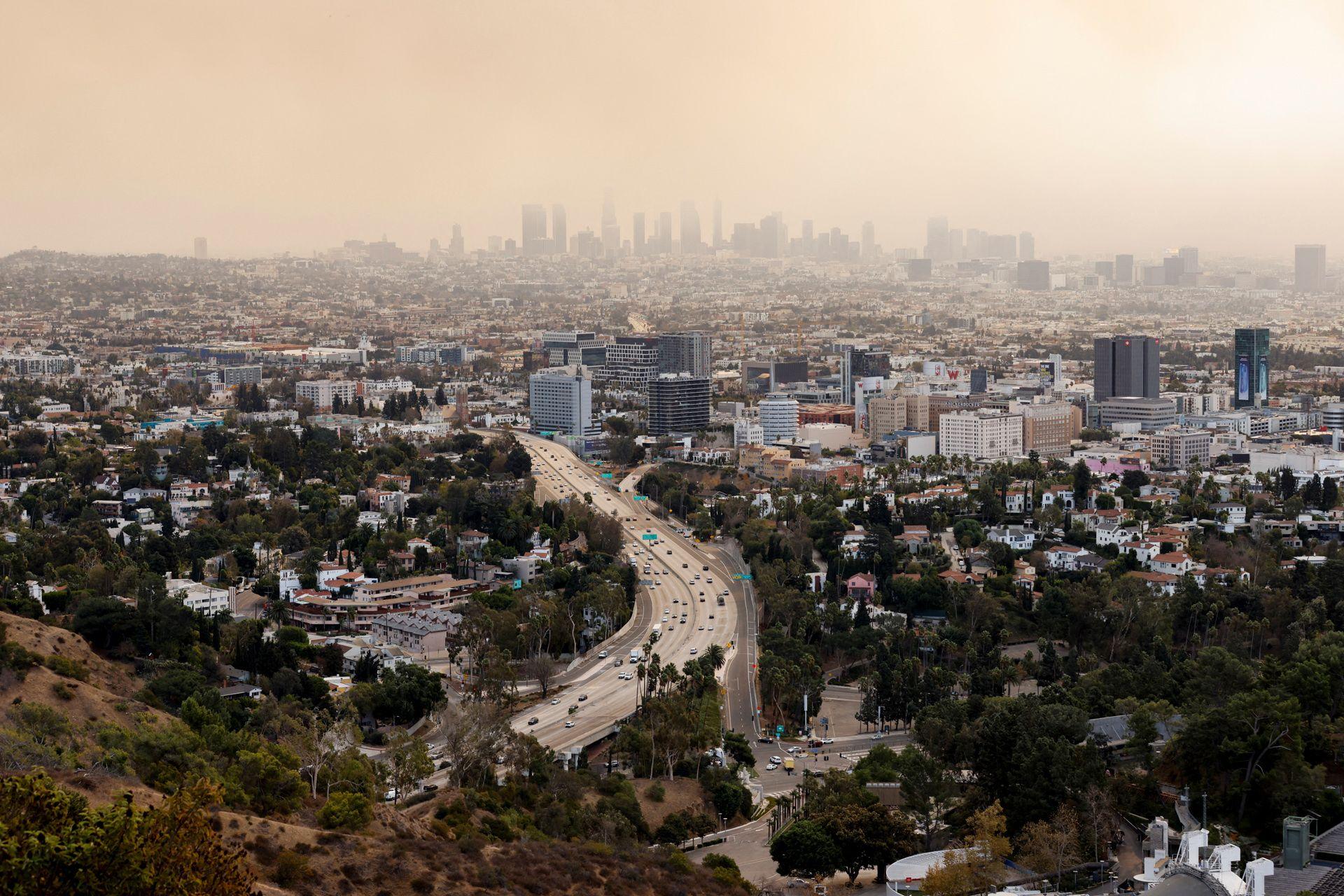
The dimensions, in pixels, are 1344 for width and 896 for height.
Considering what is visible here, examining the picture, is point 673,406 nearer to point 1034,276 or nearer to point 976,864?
point 976,864

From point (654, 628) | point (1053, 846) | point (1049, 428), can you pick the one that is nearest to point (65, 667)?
point (1053, 846)

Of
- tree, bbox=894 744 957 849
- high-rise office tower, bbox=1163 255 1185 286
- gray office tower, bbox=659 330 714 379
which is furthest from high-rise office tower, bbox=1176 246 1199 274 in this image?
tree, bbox=894 744 957 849

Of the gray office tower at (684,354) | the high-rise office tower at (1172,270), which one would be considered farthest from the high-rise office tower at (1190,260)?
the gray office tower at (684,354)

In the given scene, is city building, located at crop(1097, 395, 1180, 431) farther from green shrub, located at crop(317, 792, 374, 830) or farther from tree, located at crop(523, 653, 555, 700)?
green shrub, located at crop(317, 792, 374, 830)

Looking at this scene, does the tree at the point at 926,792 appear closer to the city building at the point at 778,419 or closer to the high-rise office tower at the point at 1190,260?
the city building at the point at 778,419

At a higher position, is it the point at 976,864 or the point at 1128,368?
the point at 1128,368
